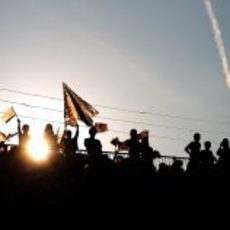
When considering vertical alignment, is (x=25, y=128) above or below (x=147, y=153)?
above

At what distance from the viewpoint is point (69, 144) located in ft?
77.3

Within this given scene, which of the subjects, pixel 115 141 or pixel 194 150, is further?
pixel 115 141

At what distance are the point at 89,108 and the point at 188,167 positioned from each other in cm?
470

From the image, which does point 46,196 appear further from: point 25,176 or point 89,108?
point 89,108

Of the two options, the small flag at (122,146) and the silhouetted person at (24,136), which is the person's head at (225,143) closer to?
the small flag at (122,146)

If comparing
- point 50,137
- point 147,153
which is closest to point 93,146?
point 50,137

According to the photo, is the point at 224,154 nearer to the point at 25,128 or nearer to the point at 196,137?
the point at 196,137

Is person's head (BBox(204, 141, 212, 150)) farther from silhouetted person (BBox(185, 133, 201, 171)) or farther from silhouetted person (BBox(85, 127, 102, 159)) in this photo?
silhouetted person (BBox(85, 127, 102, 159))

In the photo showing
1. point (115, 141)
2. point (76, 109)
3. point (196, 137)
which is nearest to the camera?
point (196, 137)

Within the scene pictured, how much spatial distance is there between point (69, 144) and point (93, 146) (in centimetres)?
80

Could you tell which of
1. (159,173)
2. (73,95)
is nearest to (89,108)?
(73,95)

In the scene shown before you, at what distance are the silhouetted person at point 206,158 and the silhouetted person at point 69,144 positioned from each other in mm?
4700

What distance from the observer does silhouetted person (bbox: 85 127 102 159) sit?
23406mm

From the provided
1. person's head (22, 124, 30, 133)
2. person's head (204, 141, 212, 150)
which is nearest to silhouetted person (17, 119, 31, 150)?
person's head (22, 124, 30, 133)
